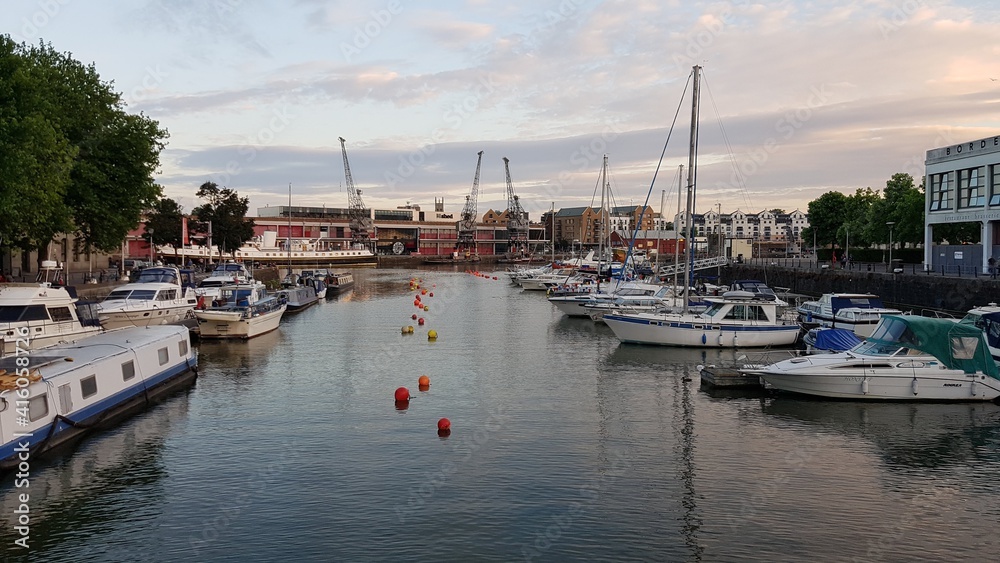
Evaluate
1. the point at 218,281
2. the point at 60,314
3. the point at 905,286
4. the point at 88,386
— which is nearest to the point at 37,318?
the point at 60,314

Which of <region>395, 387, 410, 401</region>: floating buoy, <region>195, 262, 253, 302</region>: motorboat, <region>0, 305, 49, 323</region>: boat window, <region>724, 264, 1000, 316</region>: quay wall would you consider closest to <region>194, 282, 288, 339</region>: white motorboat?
<region>195, 262, 253, 302</region>: motorboat

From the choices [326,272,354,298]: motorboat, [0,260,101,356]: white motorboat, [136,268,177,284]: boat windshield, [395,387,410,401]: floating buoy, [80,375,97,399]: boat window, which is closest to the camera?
[80,375,97,399]: boat window

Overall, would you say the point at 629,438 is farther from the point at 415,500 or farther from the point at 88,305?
the point at 88,305

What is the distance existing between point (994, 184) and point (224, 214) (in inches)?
3764

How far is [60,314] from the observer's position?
1324 inches

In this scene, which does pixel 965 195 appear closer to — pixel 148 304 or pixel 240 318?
pixel 240 318

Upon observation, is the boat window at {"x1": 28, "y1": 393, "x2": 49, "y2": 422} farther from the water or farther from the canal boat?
the water

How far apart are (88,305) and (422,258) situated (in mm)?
160567

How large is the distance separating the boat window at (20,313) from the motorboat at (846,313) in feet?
126

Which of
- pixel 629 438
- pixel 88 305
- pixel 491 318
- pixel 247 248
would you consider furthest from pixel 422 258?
pixel 629 438

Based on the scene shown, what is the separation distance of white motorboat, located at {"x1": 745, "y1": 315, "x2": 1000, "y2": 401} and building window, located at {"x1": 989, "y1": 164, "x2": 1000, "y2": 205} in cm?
3869

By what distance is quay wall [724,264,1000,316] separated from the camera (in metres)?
52.7

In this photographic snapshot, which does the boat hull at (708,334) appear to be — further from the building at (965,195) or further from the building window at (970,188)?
the building window at (970,188)

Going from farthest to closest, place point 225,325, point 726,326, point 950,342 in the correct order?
point 225,325 < point 726,326 < point 950,342
